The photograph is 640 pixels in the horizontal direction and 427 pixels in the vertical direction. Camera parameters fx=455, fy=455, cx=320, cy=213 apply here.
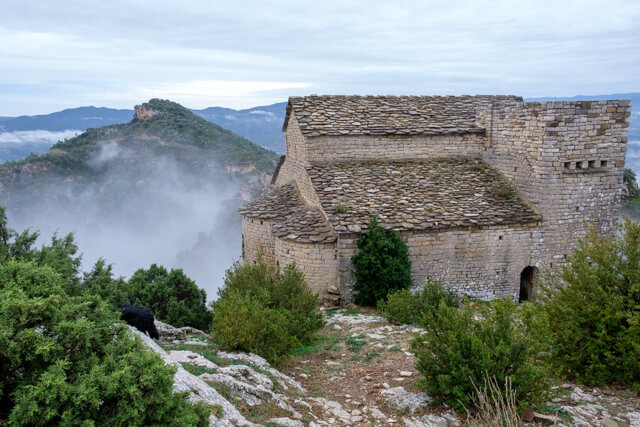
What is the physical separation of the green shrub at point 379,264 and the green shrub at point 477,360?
4961 millimetres

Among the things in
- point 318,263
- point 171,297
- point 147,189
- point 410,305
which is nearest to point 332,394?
point 410,305

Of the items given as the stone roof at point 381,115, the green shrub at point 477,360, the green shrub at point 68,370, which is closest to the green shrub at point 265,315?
the green shrub at point 477,360

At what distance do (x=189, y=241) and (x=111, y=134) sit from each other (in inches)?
615

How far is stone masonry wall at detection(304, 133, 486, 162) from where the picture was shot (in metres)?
A: 13.1

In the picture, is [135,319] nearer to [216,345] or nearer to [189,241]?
[216,345]

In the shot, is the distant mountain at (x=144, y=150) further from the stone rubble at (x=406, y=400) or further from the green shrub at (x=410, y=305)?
the stone rubble at (x=406, y=400)

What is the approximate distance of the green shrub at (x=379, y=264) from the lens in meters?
10.6

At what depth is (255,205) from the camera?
13.5 metres

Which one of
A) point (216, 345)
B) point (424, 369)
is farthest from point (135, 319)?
point (424, 369)

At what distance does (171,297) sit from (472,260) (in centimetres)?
814

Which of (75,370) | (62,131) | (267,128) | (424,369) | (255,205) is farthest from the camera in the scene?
(267,128)

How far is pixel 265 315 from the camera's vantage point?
23.5ft

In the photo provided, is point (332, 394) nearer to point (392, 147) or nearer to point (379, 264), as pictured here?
point (379, 264)

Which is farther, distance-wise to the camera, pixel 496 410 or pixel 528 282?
pixel 528 282
